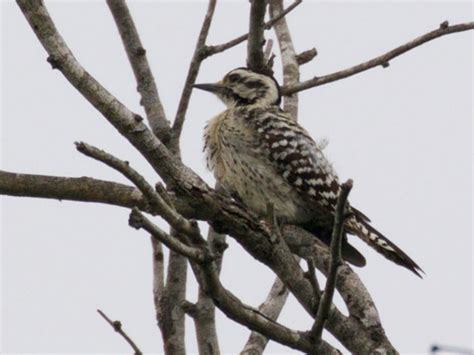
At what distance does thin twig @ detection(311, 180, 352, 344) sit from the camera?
381 cm

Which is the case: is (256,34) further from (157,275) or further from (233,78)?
(233,78)

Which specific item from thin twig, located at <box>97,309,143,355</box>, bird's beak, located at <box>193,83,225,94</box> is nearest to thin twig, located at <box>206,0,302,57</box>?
bird's beak, located at <box>193,83,225,94</box>

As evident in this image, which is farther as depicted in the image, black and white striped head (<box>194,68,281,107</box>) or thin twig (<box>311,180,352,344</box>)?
black and white striped head (<box>194,68,281,107</box>)

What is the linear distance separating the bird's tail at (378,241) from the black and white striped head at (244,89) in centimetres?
155

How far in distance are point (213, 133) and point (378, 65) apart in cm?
192

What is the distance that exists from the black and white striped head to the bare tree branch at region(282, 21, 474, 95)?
1.41 metres

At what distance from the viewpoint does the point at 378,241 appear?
273 inches

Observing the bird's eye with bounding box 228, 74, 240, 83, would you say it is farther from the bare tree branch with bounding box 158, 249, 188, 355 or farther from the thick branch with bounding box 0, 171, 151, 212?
the thick branch with bounding box 0, 171, 151, 212

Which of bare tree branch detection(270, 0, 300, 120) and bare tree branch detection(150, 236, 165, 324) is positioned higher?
bare tree branch detection(270, 0, 300, 120)

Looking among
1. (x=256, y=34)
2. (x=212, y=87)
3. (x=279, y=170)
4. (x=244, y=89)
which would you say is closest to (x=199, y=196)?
(x=256, y=34)

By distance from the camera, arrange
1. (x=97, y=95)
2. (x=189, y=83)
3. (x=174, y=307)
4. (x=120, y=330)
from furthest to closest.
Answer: (x=189, y=83), (x=174, y=307), (x=97, y=95), (x=120, y=330)

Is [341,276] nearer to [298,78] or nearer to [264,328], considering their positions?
[264,328]

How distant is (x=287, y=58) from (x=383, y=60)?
1656 mm

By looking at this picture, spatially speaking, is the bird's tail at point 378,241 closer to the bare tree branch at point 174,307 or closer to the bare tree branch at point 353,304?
the bare tree branch at point 353,304
